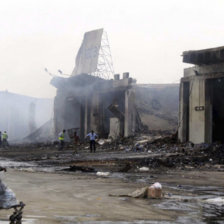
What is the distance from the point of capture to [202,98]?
68.9 feet

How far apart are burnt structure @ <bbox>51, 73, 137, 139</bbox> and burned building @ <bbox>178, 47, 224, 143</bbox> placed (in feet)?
25.9

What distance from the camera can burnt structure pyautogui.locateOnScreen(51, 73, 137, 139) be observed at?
30.1 m

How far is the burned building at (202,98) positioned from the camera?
67.3ft

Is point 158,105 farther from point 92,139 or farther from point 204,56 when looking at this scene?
point 204,56

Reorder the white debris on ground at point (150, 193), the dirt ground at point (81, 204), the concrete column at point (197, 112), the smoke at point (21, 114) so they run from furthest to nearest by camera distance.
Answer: the smoke at point (21, 114) < the concrete column at point (197, 112) < the white debris on ground at point (150, 193) < the dirt ground at point (81, 204)

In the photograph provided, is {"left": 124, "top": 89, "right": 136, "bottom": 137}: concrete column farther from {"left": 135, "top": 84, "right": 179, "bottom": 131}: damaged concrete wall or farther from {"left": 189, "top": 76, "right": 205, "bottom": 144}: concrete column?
{"left": 189, "top": 76, "right": 205, "bottom": 144}: concrete column

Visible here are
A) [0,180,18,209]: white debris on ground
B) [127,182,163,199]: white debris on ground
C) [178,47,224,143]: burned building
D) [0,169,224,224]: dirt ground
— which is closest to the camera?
[0,180,18,209]: white debris on ground

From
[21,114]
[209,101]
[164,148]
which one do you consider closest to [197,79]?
[209,101]

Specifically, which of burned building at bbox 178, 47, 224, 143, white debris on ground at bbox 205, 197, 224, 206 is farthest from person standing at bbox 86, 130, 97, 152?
white debris on ground at bbox 205, 197, 224, 206

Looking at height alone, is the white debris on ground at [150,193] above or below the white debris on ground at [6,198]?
below

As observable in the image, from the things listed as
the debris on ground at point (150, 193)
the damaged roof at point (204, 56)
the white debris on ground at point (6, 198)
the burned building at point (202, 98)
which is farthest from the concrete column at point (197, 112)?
the white debris on ground at point (6, 198)

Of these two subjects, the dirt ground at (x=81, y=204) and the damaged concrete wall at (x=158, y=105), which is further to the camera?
the damaged concrete wall at (x=158, y=105)

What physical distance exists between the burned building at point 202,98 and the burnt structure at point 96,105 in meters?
7.88

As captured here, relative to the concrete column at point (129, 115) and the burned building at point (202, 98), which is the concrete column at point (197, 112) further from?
the concrete column at point (129, 115)
